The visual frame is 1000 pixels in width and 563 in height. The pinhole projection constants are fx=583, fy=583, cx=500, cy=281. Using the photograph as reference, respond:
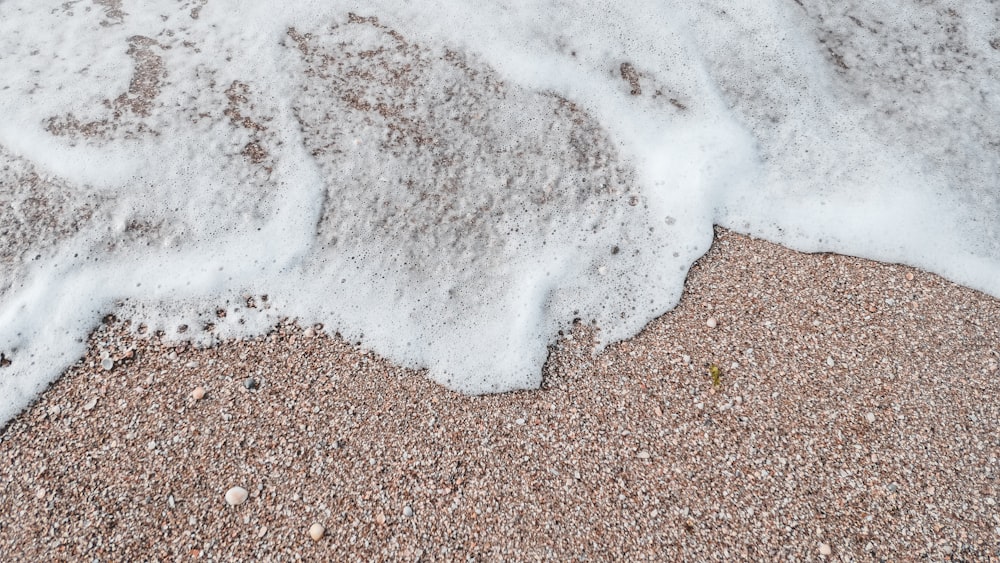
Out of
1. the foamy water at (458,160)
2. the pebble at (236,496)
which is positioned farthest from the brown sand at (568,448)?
the foamy water at (458,160)

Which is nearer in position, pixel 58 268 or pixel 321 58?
pixel 58 268

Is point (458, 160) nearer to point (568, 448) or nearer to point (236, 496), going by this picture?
point (568, 448)

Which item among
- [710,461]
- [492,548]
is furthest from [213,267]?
[710,461]

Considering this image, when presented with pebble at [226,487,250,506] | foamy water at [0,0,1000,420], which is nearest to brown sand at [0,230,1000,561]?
pebble at [226,487,250,506]

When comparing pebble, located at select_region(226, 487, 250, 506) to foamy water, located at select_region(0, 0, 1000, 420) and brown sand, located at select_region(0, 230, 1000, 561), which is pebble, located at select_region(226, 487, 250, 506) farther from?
foamy water, located at select_region(0, 0, 1000, 420)

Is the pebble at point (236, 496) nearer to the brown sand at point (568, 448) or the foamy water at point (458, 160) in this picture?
the brown sand at point (568, 448)

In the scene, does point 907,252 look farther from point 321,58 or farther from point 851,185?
point 321,58
